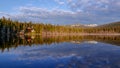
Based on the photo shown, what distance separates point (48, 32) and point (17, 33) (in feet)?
151

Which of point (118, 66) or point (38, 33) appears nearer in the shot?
point (118, 66)

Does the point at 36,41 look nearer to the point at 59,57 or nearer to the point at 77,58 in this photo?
the point at 59,57

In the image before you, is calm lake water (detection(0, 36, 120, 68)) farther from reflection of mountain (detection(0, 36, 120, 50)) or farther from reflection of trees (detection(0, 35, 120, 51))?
reflection of mountain (detection(0, 36, 120, 50))

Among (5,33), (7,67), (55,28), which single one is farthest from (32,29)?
(7,67)

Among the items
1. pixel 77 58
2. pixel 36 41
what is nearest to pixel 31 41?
pixel 36 41

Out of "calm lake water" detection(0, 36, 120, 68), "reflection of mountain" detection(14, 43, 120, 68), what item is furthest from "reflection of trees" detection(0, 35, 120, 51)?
"reflection of mountain" detection(14, 43, 120, 68)

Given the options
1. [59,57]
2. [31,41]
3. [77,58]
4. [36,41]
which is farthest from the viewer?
[31,41]

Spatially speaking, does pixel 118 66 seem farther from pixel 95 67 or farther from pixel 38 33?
pixel 38 33

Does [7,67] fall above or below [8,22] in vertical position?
below

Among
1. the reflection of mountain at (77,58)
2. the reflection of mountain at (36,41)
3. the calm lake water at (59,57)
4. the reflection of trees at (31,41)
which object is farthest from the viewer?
the reflection of mountain at (36,41)

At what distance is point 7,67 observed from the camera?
2200cm

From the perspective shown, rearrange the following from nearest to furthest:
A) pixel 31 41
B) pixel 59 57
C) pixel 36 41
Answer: pixel 59 57
pixel 36 41
pixel 31 41

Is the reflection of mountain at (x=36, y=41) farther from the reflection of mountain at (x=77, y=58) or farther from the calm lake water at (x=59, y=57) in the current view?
the reflection of mountain at (x=77, y=58)

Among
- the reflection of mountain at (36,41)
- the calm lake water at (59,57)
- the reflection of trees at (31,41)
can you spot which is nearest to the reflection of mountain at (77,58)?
the calm lake water at (59,57)
